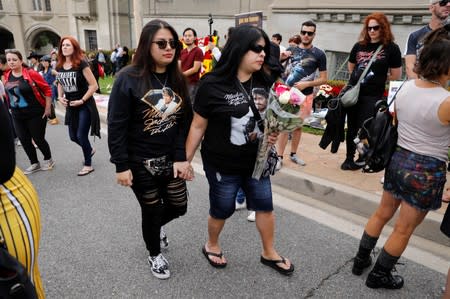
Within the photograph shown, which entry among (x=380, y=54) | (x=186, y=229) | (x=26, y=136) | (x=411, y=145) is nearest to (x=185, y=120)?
(x=186, y=229)

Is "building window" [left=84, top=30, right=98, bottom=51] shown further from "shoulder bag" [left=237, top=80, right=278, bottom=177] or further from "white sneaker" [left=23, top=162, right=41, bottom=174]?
"shoulder bag" [left=237, top=80, right=278, bottom=177]

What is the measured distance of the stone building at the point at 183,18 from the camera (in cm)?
1059

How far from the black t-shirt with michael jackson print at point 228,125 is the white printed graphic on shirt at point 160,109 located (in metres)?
0.17

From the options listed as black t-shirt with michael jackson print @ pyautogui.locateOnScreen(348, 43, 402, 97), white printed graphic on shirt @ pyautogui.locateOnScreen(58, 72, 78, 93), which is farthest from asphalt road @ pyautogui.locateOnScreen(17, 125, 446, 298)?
black t-shirt with michael jackson print @ pyautogui.locateOnScreen(348, 43, 402, 97)

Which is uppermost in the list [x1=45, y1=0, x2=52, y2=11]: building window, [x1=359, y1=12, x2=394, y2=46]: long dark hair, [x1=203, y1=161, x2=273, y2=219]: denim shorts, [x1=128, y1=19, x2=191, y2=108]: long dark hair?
[x1=45, y1=0, x2=52, y2=11]: building window

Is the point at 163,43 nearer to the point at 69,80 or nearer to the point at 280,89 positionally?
the point at 280,89

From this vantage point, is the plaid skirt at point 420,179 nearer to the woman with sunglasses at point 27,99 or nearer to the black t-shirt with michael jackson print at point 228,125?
the black t-shirt with michael jackson print at point 228,125

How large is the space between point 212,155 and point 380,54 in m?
2.88

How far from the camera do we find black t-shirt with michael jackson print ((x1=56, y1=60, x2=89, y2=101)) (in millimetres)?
4676

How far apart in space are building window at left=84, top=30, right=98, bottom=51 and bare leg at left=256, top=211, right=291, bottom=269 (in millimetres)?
27571

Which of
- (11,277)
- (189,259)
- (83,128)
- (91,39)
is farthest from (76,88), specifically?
(91,39)

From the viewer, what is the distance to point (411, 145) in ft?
7.63

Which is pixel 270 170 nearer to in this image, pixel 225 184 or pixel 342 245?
pixel 225 184

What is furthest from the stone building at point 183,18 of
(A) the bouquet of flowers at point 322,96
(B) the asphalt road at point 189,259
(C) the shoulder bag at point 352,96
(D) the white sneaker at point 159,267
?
(D) the white sneaker at point 159,267
